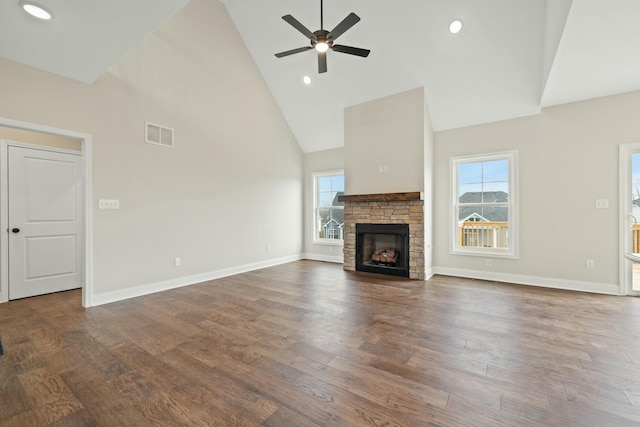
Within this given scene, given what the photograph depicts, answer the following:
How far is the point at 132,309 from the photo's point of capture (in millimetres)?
3277

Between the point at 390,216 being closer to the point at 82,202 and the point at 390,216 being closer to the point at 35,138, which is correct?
the point at 82,202

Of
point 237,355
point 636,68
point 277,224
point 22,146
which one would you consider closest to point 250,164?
point 277,224

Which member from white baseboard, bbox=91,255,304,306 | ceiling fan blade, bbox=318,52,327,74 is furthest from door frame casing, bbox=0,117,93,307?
ceiling fan blade, bbox=318,52,327,74

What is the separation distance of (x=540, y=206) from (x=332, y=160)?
3.98m

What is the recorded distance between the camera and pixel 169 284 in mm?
4176

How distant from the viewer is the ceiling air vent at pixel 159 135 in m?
3.98

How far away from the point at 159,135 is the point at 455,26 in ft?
14.6

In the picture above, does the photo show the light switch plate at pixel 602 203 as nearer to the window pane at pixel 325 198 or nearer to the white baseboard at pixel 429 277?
the white baseboard at pixel 429 277

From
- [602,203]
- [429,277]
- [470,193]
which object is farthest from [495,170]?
[429,277]

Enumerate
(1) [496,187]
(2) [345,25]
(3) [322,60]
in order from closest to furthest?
(2) [345,25]
(3) [322,60]
(1) [496,187]

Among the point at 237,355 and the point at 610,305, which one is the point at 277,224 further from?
the point at 610,305

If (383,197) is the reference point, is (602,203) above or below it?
below

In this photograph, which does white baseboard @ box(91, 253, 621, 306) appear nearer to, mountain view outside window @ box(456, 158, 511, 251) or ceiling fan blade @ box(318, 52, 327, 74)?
mountain view outside window @ box(456, 158, 511, 251)

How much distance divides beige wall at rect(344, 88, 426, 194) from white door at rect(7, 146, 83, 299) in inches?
178
